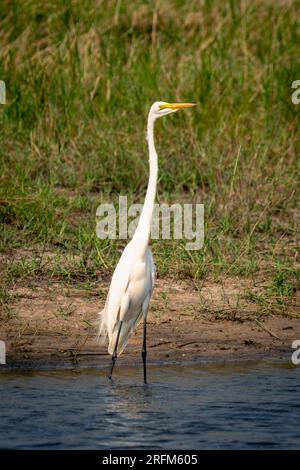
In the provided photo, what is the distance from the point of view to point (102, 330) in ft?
18.2

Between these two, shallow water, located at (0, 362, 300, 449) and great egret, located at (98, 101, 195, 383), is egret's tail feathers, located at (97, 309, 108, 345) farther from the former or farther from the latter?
shallow water, located at (0, 362, 300, 449)

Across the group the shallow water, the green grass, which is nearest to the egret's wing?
the shallow water

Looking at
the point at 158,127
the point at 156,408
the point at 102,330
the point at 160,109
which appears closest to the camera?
the point at 156,408

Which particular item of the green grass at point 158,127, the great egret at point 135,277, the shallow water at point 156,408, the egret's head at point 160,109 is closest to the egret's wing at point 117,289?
the great egret at point 135,277

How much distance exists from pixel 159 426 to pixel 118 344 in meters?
0.87

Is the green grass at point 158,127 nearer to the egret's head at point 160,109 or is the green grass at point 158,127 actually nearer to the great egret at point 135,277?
the great egret at point 135,277

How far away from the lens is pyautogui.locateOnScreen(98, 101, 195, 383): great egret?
17.3ft

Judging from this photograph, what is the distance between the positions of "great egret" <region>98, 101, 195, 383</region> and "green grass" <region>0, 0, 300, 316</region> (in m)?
0.85

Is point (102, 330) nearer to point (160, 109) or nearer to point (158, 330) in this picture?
point (158, 330)

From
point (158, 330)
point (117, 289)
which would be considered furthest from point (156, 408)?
point (158, 330)

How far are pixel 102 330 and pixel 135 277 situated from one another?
413 millimetres

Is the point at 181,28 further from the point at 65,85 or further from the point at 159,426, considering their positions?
the point at 159,426

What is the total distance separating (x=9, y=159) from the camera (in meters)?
7.50

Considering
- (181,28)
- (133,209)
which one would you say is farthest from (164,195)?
(181,28)
